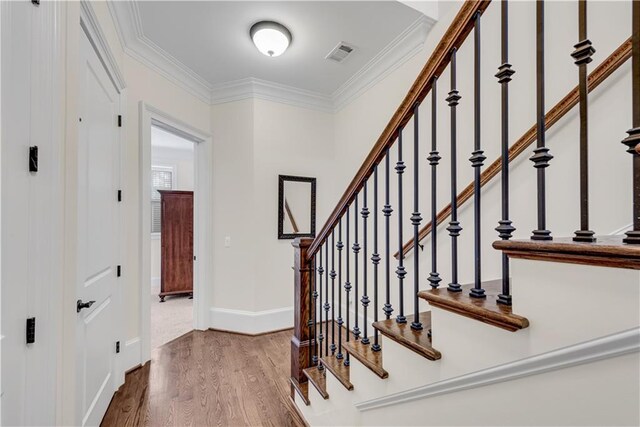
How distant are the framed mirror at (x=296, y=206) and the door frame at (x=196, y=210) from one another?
817 millimetres

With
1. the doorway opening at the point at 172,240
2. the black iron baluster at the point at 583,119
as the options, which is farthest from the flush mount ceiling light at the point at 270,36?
the black iron baluster at the point at 583,119

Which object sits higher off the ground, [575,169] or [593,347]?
[575,169]

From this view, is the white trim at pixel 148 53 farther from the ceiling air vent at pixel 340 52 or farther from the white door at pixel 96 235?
the ceiling air vent at pixel 340 52

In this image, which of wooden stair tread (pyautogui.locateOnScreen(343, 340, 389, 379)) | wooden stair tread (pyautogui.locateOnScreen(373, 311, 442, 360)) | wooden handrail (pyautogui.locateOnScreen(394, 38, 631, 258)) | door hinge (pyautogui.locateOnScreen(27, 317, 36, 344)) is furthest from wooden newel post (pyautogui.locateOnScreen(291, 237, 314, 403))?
door hinge (pyautogui.locateOnScreen(27, 317, 36, 344))

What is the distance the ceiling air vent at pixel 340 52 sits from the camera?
2667 mm

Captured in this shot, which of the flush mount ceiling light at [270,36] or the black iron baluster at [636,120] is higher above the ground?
the flush mount ceiling light at [270,36]

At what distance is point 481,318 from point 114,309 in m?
2.40

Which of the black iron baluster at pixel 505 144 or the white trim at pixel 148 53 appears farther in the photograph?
the white trim at pixel 148 53

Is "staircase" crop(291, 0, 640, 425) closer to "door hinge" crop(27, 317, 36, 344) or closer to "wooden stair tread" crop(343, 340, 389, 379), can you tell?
"wooden stair tread" crop(343, 340, 389, 379)

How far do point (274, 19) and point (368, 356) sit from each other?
8.13 feet

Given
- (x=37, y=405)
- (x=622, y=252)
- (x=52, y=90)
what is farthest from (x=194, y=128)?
(x=622, y=252)

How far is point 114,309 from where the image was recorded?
2137 millimetres

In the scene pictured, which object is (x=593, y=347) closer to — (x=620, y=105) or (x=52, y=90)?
(x=620, y=105)

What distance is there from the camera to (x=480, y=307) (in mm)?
784
